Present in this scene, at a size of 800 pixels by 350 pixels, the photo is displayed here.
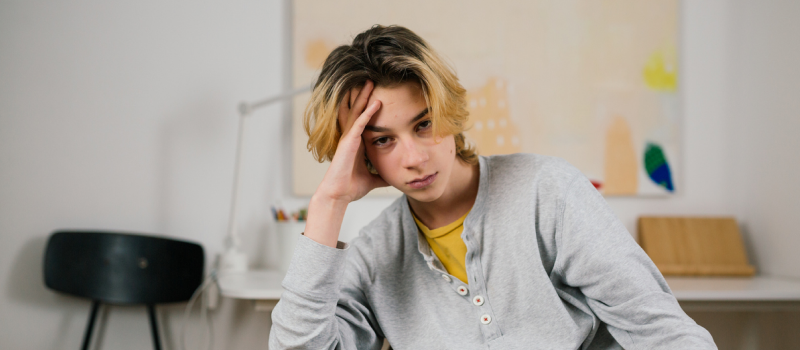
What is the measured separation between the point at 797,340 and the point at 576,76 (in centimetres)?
107

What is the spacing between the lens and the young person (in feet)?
2.51

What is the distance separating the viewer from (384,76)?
824 millimetres

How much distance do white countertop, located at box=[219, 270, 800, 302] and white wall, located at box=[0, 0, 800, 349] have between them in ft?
0.94

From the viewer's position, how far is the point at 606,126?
176 centimetres

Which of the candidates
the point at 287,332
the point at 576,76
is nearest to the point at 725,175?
the point at 576,76

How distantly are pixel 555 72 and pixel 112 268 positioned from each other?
1.58 meters

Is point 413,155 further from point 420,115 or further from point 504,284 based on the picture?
point 504,284

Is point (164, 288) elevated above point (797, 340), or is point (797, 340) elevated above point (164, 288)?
point (164, 288)

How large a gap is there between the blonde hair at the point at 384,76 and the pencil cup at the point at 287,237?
2.47 ft

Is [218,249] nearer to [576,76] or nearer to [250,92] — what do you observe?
[250,92]

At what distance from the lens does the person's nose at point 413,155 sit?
81 cm

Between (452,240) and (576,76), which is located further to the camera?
(576,76)

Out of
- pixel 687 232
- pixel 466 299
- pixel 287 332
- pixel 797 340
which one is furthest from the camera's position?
pixel 687 232

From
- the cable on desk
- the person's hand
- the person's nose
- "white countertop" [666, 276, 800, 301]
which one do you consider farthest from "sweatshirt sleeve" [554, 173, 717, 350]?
the cable on desk
